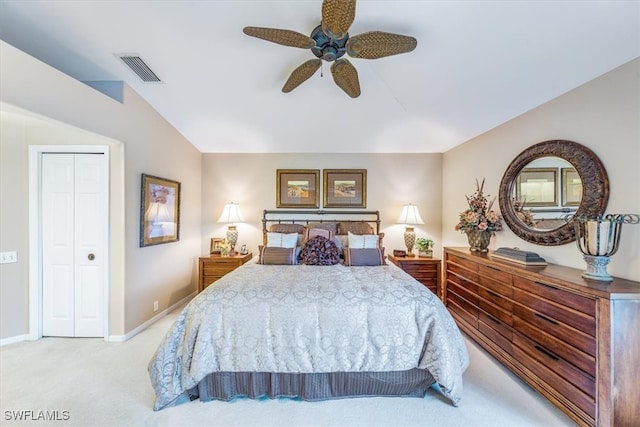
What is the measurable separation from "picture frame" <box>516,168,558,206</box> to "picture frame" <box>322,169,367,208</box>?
7.44ft

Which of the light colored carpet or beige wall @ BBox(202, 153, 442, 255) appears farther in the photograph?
beige wall @ BBox(202, 153, 442, 255)

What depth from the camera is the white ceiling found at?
6.37ft

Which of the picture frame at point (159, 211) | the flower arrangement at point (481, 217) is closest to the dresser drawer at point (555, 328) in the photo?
the flower arrangement at point (481, 217)

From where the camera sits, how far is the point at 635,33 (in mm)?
1795

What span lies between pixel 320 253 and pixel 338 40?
2.36 m

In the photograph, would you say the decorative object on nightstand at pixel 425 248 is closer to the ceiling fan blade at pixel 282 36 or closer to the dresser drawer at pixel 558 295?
the dresser drawer at pixel 558 295

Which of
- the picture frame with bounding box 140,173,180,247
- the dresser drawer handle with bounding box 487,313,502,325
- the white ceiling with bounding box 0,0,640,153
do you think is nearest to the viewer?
the white ceiling with bounding box 0,0,640,153

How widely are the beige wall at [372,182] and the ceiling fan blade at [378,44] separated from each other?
270 centimetres

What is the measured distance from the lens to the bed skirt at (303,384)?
2049 mm

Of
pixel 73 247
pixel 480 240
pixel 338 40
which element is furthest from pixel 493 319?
pixel 73 247

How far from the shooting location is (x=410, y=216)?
434cm

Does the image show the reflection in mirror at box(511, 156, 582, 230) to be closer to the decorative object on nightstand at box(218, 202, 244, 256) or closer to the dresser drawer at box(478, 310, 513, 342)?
the dresser drawer at box(478, 310, 513, 342)

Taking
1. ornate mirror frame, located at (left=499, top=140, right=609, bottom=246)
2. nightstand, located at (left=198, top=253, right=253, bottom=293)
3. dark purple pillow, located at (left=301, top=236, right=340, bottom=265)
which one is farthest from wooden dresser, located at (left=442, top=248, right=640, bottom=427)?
nightstand, located at (left=198, top=253, right=253, bottom=293)

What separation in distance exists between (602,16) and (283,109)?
9.76 ft
